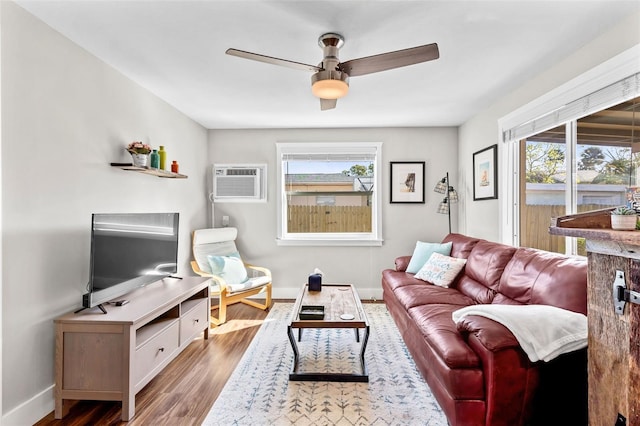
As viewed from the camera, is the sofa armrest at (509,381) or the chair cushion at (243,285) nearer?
the sofa armrest at (509,381)

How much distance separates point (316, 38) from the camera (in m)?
2.22

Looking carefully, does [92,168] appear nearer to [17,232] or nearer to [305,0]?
[17,232]

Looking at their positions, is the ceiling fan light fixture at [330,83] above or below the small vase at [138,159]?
above

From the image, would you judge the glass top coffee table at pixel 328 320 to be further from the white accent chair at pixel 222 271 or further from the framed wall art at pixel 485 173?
the framed wall art at pixel 485 173

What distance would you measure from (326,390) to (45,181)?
2255mm

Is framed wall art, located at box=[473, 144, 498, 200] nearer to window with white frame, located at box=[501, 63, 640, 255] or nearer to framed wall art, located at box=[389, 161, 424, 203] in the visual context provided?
window with white frame, located at box=[501, 63, 640, 255]

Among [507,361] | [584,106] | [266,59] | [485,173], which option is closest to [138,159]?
[266,59]

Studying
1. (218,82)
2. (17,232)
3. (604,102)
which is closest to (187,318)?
(17,232)

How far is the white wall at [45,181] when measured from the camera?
186cm

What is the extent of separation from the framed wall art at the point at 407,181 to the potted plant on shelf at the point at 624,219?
136 inches

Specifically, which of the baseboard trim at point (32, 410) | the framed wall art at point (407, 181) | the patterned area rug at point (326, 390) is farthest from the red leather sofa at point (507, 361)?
the baseboard trim at point (32, 410)

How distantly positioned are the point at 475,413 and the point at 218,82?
3.04 meters

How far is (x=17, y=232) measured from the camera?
74.5 inches

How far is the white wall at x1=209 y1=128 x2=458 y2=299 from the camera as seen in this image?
466cm
